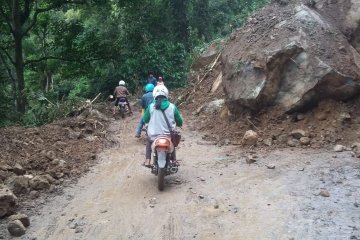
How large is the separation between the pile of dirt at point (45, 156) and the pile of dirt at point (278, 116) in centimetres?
316

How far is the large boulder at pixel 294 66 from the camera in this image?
941 centimetres

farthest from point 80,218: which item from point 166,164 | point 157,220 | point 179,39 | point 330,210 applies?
point 179,39

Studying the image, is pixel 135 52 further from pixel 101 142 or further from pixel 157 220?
pixel 157 220

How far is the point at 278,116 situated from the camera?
9.85 meters

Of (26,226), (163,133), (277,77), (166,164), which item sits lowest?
(26,226)

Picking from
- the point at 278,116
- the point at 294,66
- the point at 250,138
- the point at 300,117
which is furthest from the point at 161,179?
the point at 294,66

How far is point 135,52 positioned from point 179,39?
9.98ft

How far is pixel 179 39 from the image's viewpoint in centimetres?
2302

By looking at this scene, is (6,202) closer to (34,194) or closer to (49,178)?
(34,194)

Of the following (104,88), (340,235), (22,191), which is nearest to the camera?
(340,235)

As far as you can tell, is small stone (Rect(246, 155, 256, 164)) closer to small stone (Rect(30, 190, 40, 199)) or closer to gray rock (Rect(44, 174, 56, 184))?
gray rock (Rect(44, 174, 56, 184))

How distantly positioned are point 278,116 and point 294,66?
1.21 meters

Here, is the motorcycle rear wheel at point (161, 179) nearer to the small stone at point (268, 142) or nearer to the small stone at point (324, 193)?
the small stone at point (324, 193)

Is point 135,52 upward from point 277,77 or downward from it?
upward
